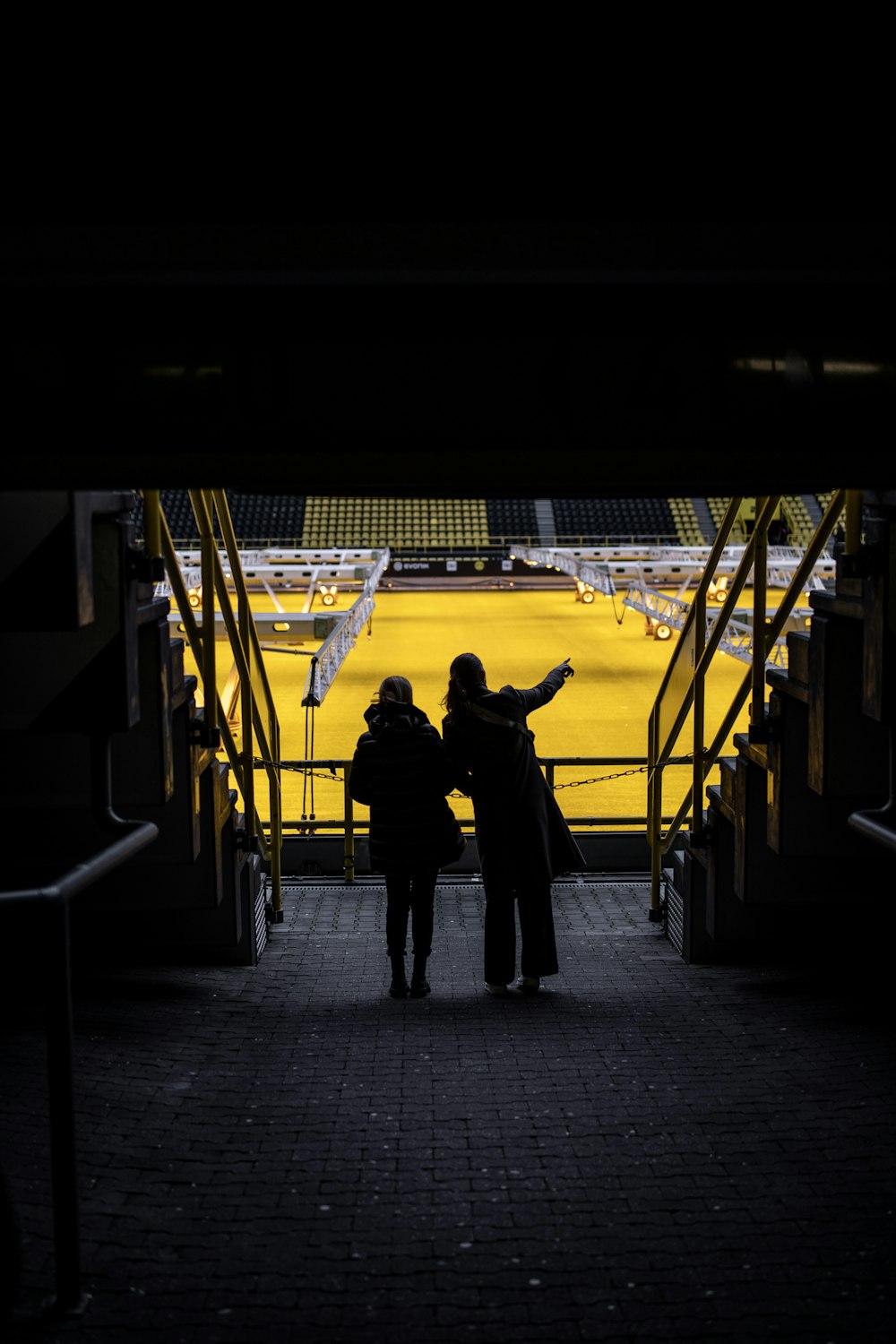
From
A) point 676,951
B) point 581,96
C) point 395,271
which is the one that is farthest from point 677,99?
point 676,951

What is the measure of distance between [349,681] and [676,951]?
864cm

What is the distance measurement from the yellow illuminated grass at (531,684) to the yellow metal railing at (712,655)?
0.50 m

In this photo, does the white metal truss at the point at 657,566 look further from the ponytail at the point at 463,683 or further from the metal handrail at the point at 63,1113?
the metal handrail at the point at 63,1113

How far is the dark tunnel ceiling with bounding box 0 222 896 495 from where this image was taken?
6.50 ft

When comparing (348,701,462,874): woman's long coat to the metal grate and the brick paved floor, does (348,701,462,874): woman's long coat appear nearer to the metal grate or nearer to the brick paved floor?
the brick paved floor

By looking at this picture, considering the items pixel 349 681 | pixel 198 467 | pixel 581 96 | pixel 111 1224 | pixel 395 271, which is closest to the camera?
pixel 581 96

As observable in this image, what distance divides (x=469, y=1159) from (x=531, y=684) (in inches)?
394

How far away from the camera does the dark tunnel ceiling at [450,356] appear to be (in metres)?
1.98

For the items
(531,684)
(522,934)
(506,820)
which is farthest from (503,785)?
(531,684)

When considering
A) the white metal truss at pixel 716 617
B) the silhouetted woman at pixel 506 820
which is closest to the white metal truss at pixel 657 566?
the white metal truss at pixel 716 617

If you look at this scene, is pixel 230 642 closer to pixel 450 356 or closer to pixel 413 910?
pixel 413 910

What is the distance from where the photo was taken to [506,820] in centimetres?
442

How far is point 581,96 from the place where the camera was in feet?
5.42

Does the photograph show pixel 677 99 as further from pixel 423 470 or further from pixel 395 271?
pixel 423 470
